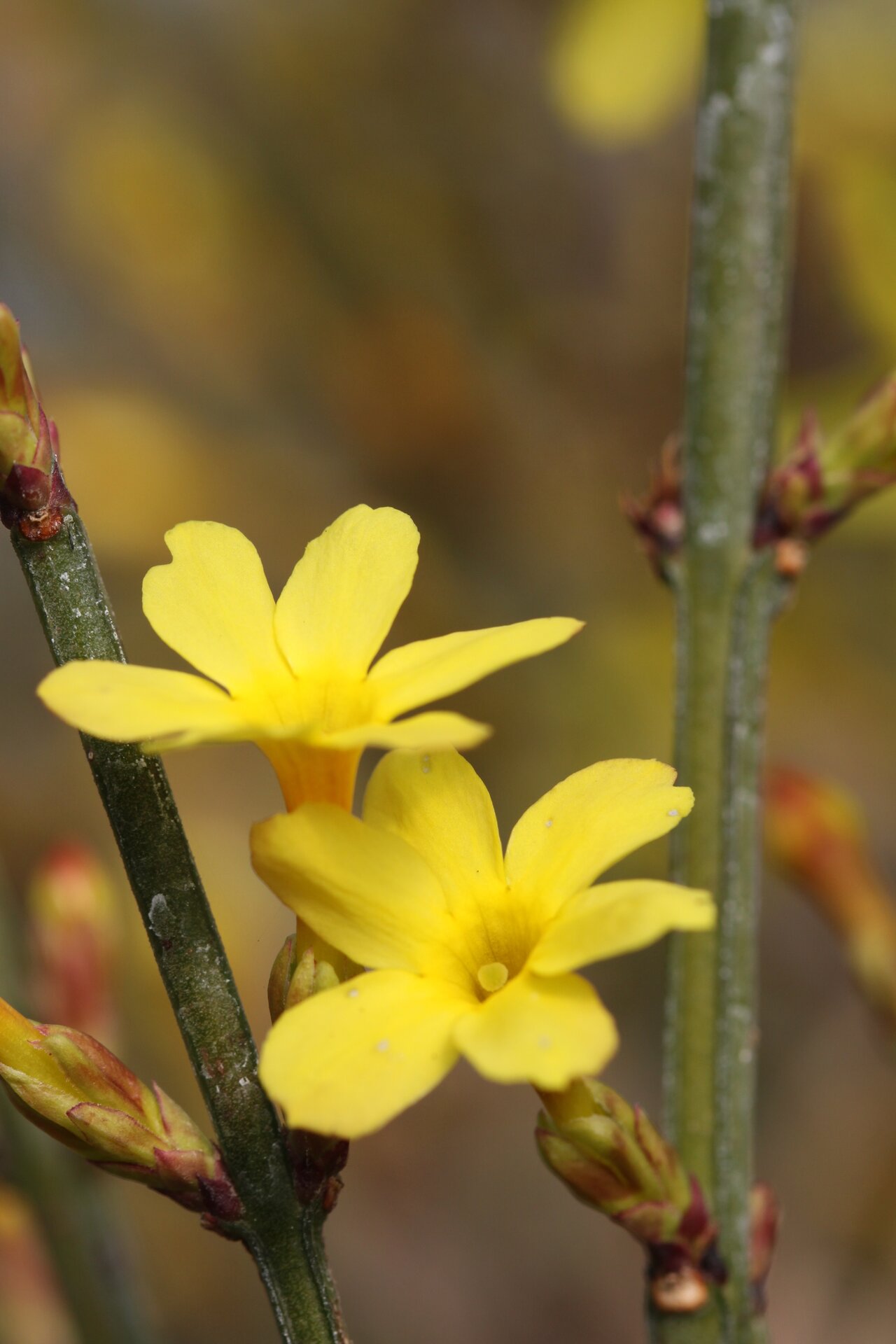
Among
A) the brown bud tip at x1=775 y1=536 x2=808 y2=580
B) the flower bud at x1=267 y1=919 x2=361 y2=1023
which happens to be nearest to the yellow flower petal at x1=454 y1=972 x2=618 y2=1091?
the flower bud at x1=267 y1=919 x2=361 y2=1023

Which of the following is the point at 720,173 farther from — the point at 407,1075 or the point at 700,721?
the point at 407,1075

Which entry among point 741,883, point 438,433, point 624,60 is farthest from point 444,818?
point 438,433

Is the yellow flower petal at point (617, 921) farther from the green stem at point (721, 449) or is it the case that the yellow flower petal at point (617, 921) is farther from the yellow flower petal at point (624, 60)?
the yellow flower petal at point (624, 60)

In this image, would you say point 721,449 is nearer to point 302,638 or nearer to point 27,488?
point 302,638

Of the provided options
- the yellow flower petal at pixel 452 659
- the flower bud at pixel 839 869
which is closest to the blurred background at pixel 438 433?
the flower bud at pixel 839 869

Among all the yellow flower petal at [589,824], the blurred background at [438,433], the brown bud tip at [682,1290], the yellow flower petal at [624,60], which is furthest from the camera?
the blurred background at [438,433]

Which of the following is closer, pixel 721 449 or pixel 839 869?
pixel 721 449
